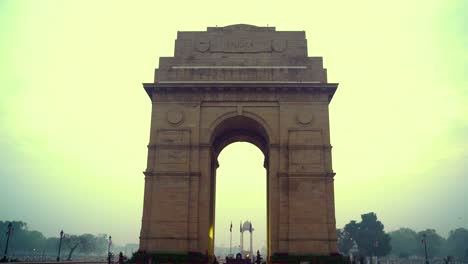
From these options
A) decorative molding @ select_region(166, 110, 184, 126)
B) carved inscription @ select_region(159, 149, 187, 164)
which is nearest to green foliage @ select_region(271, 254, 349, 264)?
carved inscription @ select_region(159, 149, 187, 164)

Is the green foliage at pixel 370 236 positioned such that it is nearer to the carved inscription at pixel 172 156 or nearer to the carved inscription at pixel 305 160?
the carved inscription at pixel 305 160

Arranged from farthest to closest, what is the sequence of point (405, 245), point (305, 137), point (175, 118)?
point (405, 245) → point (175, 118) → point (305, 137)

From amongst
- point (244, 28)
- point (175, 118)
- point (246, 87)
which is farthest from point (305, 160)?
point (244, 28)

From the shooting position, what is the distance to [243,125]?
34156 mm

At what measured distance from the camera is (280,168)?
2970cm

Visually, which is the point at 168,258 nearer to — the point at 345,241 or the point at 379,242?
the point at 379,242

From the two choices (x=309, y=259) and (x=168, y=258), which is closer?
(x=168, y=258)

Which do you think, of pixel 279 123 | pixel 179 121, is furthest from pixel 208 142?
pixel 279 123

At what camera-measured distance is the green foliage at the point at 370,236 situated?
97.2 m

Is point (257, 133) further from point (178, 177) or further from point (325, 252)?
point (325, 252)

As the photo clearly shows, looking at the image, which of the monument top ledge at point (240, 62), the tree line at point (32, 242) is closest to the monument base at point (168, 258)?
the monument top ledge at point (240, 62)

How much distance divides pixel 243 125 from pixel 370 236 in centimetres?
7798

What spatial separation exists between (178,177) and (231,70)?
29.3 ft

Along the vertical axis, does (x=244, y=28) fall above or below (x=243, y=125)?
above
